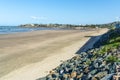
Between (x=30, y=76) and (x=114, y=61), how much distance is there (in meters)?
5.11

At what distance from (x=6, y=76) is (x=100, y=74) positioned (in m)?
6.34

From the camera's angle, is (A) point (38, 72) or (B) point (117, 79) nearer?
(B) point (117, 79)

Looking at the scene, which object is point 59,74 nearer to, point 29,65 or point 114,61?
point 114,61

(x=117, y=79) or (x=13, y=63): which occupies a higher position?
(x=117, y=79)

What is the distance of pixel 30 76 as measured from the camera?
14617 mm

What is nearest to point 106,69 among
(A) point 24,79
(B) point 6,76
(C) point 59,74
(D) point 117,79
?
(D) point 117,79

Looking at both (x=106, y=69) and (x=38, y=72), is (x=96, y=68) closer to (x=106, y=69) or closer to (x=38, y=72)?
(x=106, y=69)

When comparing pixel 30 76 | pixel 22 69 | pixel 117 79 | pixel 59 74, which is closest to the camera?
pixel 117 79

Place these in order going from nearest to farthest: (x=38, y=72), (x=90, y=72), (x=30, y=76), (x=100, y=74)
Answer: (x=100, y=74), (x=90, y=72), (x=30, y=76), (x=38, y=72)

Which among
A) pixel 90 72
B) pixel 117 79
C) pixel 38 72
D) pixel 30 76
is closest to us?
pixel 117 79

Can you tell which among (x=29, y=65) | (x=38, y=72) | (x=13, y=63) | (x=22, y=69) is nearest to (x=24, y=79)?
(x=38, y=72)

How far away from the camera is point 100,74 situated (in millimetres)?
10477

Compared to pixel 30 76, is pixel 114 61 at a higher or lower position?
higher

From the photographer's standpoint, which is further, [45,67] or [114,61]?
[45,67]
